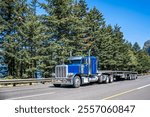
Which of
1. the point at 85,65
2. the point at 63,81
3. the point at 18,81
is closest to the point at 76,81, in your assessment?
the point at 63,81

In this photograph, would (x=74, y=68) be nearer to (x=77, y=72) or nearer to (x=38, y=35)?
(x=77, y=72)

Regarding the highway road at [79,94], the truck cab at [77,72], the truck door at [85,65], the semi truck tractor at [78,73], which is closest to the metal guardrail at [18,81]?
the semi truck tractor at [78,73]

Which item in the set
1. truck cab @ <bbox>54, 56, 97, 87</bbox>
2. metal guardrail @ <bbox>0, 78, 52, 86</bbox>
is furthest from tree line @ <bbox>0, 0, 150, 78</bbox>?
truck cab @ <bbox>54, 56, 97, 87</bbox>

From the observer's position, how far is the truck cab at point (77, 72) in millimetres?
22609

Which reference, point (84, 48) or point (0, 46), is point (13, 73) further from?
point (84, 48)

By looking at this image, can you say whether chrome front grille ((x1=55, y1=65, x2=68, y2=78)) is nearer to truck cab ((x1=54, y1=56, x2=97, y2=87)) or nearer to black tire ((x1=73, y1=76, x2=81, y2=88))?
truck cab ((x1=54, y1=56, x2=97, y2=87))

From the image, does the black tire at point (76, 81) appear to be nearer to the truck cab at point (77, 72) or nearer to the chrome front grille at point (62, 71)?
the truck cab at point (77, 72)

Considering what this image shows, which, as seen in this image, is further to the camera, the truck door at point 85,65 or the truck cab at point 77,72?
the truck door at point 85,65

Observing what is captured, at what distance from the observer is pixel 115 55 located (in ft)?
192

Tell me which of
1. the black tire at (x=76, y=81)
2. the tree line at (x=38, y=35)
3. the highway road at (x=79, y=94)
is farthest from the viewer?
the tree line at (x=38, y=35)

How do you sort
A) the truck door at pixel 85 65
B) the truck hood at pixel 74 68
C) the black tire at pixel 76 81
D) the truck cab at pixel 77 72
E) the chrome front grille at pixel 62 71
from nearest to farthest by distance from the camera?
the black tire at pixel 76 81, the truck cab at pixel 77 72, the chrome front grille at pixel 62 71, the truck hood at pixel 74 68, the truck door at pixel 85 65

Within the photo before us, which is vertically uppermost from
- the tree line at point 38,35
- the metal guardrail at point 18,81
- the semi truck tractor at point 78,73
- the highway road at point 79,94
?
the tree line at point 38,35

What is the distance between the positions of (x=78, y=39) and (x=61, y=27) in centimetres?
342

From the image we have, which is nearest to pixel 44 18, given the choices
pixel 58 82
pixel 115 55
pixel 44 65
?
pixel 44 65
